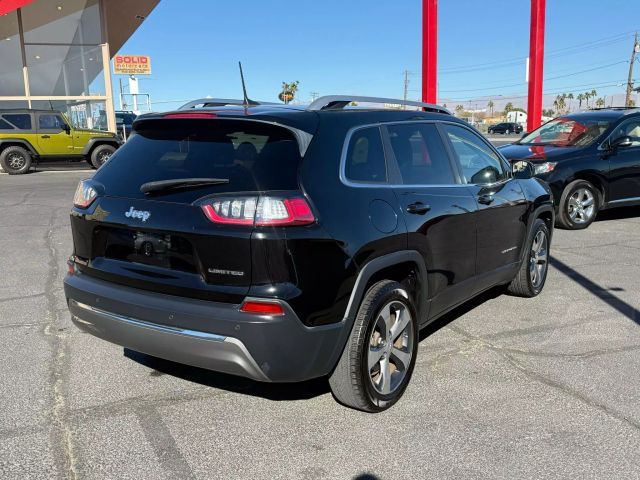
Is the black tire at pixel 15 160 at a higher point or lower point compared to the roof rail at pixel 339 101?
lower

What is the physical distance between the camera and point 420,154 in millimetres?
3910

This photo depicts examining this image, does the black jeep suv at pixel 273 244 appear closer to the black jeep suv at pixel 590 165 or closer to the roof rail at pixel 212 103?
the roof rail at pixel 212 103

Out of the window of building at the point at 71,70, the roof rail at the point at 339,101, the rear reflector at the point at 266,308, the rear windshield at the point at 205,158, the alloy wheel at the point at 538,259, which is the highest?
the window of building at the point at 71,70

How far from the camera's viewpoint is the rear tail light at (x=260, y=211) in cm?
281

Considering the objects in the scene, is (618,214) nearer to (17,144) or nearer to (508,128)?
(17,144)

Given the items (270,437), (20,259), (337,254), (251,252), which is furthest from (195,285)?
(20,259)

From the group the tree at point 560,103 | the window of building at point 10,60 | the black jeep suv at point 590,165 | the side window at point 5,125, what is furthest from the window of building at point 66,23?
the tree at point 560,103

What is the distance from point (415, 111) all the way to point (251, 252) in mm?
1893

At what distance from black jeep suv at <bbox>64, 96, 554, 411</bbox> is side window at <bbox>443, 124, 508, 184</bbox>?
426 mm

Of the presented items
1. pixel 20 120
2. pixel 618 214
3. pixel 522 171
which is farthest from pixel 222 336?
pixel 20 120

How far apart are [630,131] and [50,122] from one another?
1637 cm

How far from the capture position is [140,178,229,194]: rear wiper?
2986 millimetres

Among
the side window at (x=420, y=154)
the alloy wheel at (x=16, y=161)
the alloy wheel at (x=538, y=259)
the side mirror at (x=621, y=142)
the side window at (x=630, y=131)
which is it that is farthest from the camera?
the alloy wheel at (x=16, y=161)

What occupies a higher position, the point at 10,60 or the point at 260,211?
the point at 10,60
